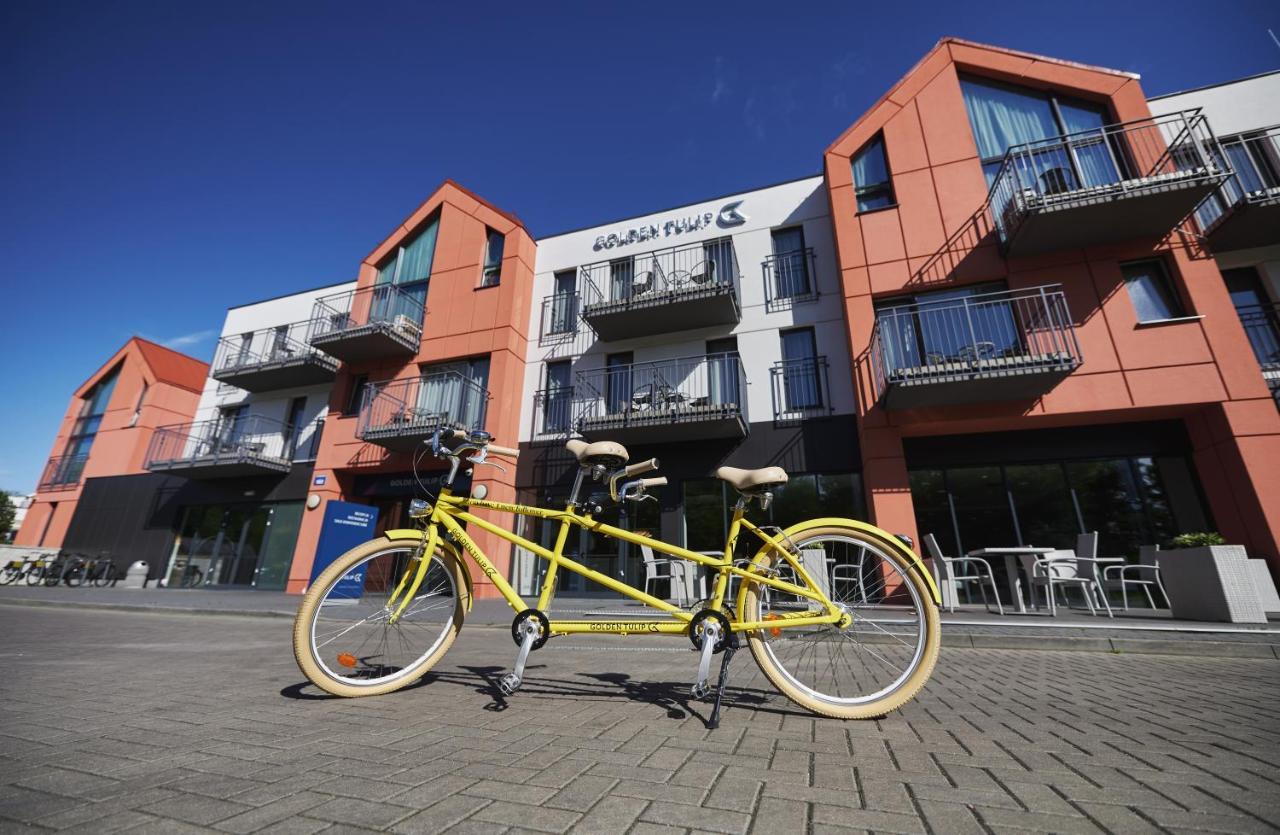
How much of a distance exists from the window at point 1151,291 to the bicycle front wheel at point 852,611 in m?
10.9

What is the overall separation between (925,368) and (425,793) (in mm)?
9585

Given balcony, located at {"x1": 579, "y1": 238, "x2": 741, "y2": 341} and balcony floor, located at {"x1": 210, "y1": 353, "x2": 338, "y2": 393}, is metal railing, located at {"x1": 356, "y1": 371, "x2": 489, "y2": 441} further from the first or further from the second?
balcony, located at {"x1": 579, "y1": 238, "x2": 741, "y2": 341}

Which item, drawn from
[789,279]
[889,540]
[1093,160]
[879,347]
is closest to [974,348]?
[879,347]

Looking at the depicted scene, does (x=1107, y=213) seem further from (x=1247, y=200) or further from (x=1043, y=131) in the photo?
(x=1043, y=131)

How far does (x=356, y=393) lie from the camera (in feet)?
50.6

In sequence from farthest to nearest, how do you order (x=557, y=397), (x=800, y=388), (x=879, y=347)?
(x=557, y=397)
(x=800, y=388)
(x=879, y=347)

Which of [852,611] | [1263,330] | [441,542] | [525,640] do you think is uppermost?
[1263,330]

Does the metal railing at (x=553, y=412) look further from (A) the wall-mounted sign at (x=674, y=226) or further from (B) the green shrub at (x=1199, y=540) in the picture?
(B) the green shrub at (x=1199, y=540)

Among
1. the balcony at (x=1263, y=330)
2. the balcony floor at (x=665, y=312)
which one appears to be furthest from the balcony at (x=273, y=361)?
the balcony at (x=1263, y=330)

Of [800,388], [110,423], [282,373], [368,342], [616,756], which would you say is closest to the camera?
[616,756]

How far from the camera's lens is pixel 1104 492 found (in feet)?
30.4

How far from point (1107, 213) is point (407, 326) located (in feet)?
56.2

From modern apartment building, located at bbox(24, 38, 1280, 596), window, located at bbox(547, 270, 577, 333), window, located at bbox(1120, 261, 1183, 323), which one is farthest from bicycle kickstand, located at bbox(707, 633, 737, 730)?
window, located at bbox(547, 270, 577, 333)

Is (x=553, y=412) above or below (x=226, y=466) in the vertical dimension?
above
